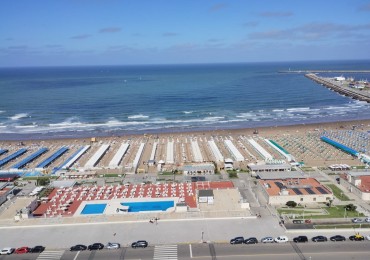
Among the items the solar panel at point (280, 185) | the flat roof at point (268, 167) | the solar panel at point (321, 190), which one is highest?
the solar panel at point (280, 185)

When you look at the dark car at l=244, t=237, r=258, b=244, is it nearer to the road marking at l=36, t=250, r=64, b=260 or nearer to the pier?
the road marking at l=36, t=250, r=64, b=260

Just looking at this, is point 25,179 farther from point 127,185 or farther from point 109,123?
point 109,123

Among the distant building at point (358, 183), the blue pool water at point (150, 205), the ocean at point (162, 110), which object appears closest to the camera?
the blue pool water at point (150, 205)

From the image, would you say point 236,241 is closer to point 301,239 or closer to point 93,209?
point 301,239

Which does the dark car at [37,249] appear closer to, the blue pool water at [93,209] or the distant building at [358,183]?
the blue pool water at [93,209]

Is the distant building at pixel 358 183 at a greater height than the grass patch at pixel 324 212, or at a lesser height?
greater

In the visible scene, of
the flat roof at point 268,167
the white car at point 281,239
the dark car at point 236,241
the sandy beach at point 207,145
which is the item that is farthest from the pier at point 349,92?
the dark car at point 236,241

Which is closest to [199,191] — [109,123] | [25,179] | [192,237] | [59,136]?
[192,237]
